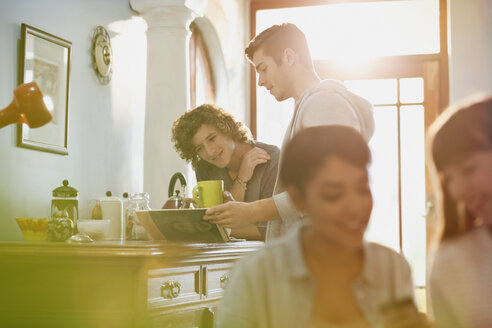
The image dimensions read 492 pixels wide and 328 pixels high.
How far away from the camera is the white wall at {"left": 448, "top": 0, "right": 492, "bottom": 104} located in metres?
5.42

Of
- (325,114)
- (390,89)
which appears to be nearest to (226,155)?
(325,114)

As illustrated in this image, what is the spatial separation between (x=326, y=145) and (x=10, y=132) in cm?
219

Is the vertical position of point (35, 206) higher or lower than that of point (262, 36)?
lower

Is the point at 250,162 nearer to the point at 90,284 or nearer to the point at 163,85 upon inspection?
the point at 90,284

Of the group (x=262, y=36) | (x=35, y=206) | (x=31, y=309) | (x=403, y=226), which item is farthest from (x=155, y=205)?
(x=403, y=226)

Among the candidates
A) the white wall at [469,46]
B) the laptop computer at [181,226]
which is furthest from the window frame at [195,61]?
the laptop computer at [181,226]

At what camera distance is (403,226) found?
5574 millimetres

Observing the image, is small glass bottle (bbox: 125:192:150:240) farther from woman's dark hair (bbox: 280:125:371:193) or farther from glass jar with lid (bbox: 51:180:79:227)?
woman's dark hair (bbox: 280:125:371:193)

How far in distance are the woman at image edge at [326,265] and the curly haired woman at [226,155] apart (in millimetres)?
2035

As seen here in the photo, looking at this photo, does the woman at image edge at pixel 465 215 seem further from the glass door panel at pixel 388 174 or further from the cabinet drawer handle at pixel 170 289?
the glass door panel at pixel 388 174

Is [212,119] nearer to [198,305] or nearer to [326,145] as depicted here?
[198,305]

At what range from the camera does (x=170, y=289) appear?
2168 mm

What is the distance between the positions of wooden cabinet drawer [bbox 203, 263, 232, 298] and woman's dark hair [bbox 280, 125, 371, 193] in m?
1.77

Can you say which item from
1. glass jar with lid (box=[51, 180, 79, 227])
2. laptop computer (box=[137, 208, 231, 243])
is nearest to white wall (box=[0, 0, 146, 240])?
glass jar with lid (box=[51, 180, 79, 227])
